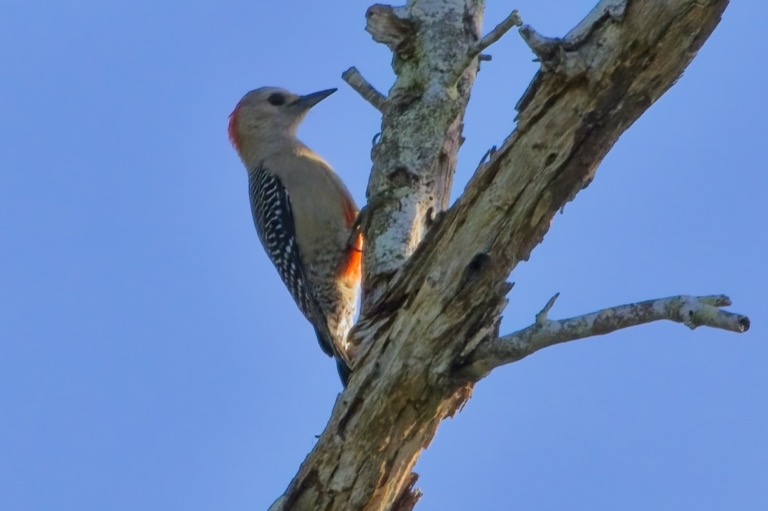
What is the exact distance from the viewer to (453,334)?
492 centimetres

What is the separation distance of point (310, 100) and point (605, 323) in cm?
Answer: 595

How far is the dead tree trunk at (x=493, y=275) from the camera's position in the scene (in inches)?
179

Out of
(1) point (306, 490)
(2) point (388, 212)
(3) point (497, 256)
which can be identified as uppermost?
A: (2) point (388, 212)

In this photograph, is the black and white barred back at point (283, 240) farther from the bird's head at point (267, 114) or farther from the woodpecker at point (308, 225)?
the bird's head at point (267, 114)

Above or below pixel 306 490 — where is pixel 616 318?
above

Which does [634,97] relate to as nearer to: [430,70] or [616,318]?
[616,318]

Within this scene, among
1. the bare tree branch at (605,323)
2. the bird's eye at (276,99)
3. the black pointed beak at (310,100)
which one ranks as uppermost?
the bird's eye at (276,99)

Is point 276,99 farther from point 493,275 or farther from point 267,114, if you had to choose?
point 493,275

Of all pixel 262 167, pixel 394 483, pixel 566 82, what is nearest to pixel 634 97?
pixel 566 82

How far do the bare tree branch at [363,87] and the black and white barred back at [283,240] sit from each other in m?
2.02

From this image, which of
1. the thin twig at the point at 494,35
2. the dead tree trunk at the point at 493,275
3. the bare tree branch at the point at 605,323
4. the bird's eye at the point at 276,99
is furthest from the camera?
the bird's eye at the point at 276,99

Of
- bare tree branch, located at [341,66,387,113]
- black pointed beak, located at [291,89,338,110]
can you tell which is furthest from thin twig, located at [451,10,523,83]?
black pointed beak, located at [291,89,338,110]

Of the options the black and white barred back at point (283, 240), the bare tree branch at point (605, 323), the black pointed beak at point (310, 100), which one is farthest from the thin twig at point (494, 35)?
the black pointed beak at point (310, 100)

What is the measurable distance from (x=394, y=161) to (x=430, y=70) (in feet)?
2.04
